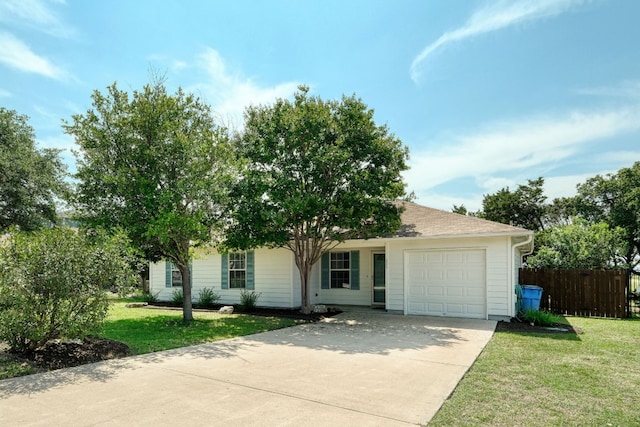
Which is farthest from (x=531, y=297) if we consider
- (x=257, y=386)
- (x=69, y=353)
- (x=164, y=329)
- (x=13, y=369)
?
(x=13, y=369)

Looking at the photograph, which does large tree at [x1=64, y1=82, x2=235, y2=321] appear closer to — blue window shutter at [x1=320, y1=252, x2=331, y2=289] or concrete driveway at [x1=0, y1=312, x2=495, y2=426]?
concrete driveway at [x1=0, y1=312, x2=495, y2=426]

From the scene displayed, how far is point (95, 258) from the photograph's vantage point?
6.86 m

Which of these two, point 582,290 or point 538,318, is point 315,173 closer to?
point 538,318

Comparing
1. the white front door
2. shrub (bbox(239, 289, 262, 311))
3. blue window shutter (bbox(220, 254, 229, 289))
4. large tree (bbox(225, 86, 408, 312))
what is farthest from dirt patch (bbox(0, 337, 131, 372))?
the white front door

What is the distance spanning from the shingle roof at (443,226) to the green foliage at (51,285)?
28.2 ft

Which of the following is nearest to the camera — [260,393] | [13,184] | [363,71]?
[260,393]

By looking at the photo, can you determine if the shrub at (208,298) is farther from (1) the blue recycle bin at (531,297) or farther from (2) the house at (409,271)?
(1) the blue recycle bin at (531,297)

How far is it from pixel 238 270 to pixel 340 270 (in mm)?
3963

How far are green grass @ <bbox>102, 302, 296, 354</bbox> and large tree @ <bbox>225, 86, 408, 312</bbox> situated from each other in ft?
7.48

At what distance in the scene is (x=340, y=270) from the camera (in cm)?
1539

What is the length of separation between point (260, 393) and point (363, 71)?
9912 millimetres

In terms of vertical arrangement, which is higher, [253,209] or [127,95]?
[127,95]

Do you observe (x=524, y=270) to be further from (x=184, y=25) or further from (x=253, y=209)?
(x=184, y=25)

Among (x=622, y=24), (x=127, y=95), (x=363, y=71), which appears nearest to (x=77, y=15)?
(x=127, y=95)
